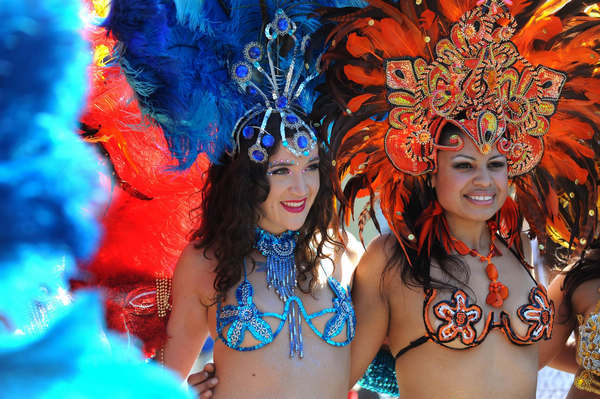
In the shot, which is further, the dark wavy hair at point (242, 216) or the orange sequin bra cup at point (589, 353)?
the orange sequin bra cup at point (589, 353)

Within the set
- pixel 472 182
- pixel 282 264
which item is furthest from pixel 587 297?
pixel 282 264

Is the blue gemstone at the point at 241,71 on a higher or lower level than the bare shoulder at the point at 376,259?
higher

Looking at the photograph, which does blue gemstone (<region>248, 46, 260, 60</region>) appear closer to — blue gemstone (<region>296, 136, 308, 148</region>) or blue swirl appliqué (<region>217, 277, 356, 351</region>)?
blue gemstone (<region>296, 136, 308, 148</region>)

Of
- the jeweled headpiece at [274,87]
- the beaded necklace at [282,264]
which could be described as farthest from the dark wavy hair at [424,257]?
the jeweled headpiece at [274,87]

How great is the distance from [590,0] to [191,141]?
Result: 1712 mm

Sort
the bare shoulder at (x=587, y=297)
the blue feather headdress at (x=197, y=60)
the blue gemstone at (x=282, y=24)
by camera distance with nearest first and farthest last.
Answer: the blue feather headdress at (x=197, y=60)
the blue gemstone at (x=282, y=24)
the bare shoulder at (x=587, y=297)

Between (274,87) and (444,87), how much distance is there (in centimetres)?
69

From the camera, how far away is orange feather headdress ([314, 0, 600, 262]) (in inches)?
103

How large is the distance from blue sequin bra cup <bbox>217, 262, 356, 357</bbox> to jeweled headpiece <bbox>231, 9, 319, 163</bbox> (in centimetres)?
53

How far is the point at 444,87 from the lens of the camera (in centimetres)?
267

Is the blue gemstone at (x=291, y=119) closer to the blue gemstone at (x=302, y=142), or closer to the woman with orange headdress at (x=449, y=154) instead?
the blue gemstone at (x=302, y=142)

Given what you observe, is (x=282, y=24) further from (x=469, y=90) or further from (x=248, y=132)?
(x=469, y=90)

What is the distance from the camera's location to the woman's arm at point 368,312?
2617 mm

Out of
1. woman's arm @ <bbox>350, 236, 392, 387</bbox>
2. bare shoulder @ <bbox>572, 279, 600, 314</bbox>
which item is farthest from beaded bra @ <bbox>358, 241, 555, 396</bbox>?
bare shoulder @ <bbox>572, 279, 600, 314</bbox>
